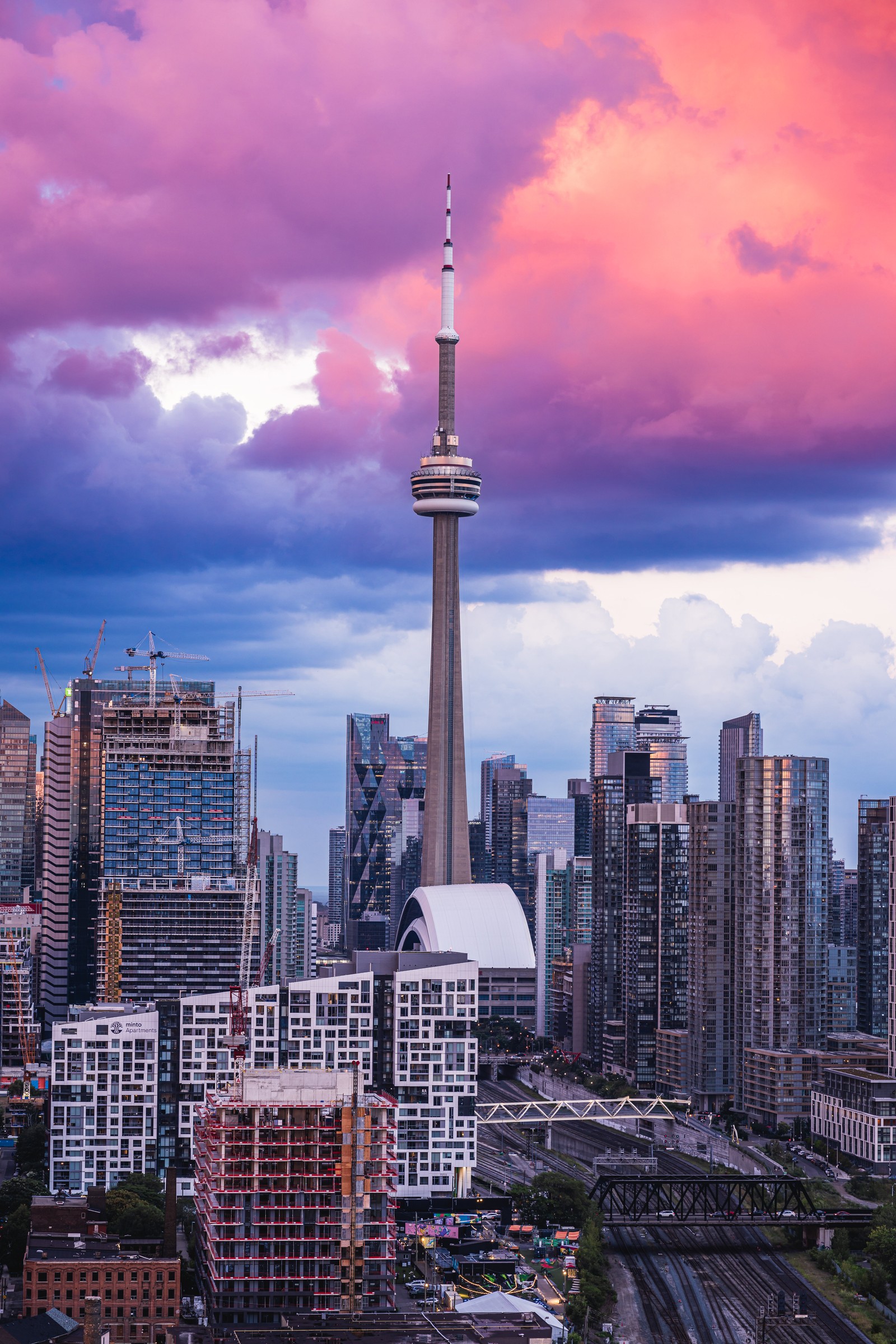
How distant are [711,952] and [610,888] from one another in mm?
22122

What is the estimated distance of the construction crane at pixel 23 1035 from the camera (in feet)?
397

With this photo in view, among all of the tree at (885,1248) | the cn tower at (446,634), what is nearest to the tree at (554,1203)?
the tree at (885,1248)

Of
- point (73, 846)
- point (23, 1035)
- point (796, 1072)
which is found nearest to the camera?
point (796, 1072)

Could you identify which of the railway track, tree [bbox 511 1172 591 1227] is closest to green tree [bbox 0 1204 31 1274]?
tree [bbox 511 1172 591 1227]

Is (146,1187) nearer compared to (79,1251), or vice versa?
(79,1251)

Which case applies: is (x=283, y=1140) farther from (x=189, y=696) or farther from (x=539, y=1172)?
(x=189, y=696)

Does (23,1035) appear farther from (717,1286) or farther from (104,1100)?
(717,1286)

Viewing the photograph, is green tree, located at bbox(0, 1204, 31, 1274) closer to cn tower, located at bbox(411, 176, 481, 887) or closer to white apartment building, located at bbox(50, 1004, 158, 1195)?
white apartment building, located at bbox(50, 1004, 158, 1195)

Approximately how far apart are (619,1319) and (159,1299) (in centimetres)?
1636

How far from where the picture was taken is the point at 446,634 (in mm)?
160375

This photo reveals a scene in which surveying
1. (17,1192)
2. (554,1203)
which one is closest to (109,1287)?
(17,1192)

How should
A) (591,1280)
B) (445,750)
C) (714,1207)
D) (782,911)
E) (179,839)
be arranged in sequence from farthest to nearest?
(445,750)
(179,839)
(782,911)
(714,1207)
(591,1280)

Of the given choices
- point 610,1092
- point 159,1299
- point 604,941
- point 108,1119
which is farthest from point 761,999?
point 159,1299

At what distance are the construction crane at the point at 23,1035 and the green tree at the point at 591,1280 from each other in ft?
165
